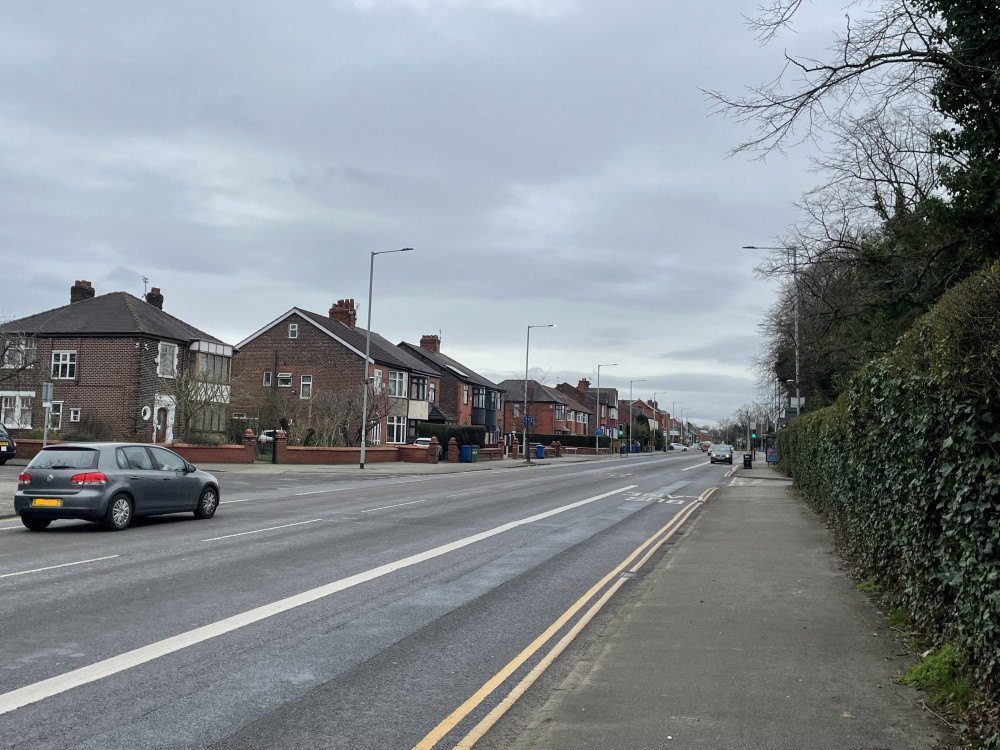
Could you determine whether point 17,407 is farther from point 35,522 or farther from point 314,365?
point 35,522

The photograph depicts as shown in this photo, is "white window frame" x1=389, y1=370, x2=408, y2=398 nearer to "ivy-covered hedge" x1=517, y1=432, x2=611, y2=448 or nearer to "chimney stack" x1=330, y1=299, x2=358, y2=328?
"chimney stack" x1=330, y1=299, x2=358, y2=328

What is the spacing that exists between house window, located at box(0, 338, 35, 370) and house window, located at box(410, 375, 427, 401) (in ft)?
89.5

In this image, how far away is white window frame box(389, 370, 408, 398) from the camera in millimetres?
59500

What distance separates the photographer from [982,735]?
4.45 m

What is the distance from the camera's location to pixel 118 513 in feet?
47.1

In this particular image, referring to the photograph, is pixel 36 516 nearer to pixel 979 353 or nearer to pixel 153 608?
pixel 153 608

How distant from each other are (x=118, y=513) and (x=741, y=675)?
11.7 meters

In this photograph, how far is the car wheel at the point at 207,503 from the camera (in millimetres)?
16297

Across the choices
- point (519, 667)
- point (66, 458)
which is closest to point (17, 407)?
point (66, 458)

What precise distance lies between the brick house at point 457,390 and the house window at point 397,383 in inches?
309

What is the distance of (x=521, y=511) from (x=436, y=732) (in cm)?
1431

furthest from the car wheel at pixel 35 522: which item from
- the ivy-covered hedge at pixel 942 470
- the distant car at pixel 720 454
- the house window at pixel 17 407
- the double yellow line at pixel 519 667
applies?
the distant car at pixel 720 454

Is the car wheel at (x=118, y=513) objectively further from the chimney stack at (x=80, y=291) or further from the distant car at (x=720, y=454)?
the distant car at (x=720, y=454)

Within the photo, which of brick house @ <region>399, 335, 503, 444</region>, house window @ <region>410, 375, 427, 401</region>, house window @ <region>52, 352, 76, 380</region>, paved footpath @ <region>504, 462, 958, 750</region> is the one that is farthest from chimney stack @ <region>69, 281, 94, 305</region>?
paved footpath @ <region>504, 462, 958, 750</region>
